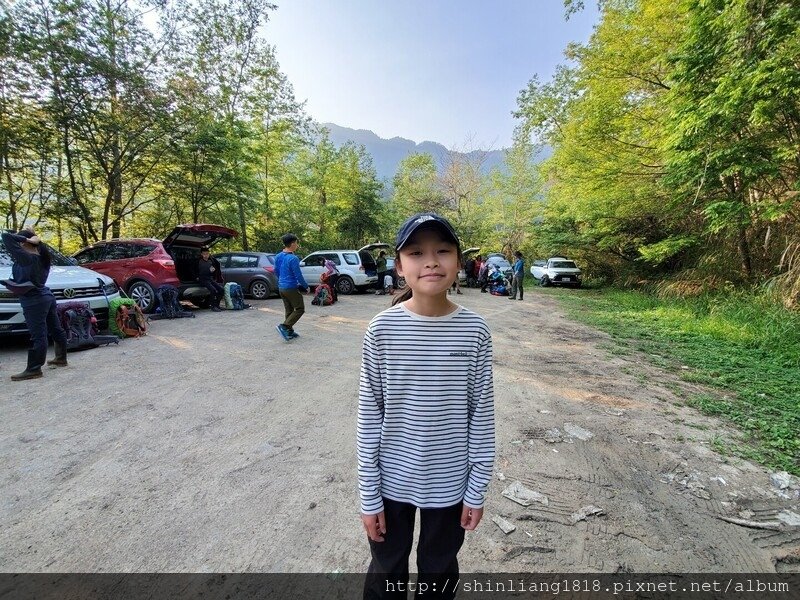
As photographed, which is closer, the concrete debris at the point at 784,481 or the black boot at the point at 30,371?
the concrete debris at the point at 784,481

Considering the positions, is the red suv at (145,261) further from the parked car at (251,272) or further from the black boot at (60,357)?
the black boot at (60,357)

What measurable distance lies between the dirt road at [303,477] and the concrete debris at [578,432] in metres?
0.03

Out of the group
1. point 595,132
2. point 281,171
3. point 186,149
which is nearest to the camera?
point 595,132

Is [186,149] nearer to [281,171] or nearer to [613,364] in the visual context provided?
[281,171]

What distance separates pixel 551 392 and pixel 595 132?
32.1 ft

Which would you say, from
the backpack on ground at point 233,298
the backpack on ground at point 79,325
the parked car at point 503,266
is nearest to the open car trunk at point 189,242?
the backpack on ground at point 233,298

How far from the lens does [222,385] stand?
4.27m

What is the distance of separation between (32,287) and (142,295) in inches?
173

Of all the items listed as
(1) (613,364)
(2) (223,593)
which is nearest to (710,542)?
(2) (223,593)

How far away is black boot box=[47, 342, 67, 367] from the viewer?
188 inches

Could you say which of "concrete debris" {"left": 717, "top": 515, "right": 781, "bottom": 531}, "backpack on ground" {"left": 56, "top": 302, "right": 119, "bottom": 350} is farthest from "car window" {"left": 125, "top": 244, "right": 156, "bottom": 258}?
"concrete debris" {"left": 717, "top": 515, "right": 781, "bottom": 531}

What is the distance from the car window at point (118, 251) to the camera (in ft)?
27.6

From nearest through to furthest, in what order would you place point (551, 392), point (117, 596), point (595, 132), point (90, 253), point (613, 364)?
point (117, 596) < point (551, 392) < point (613, 364) < point (90, 253) < point (595, 132)

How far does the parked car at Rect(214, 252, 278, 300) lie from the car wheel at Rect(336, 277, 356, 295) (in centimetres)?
270
